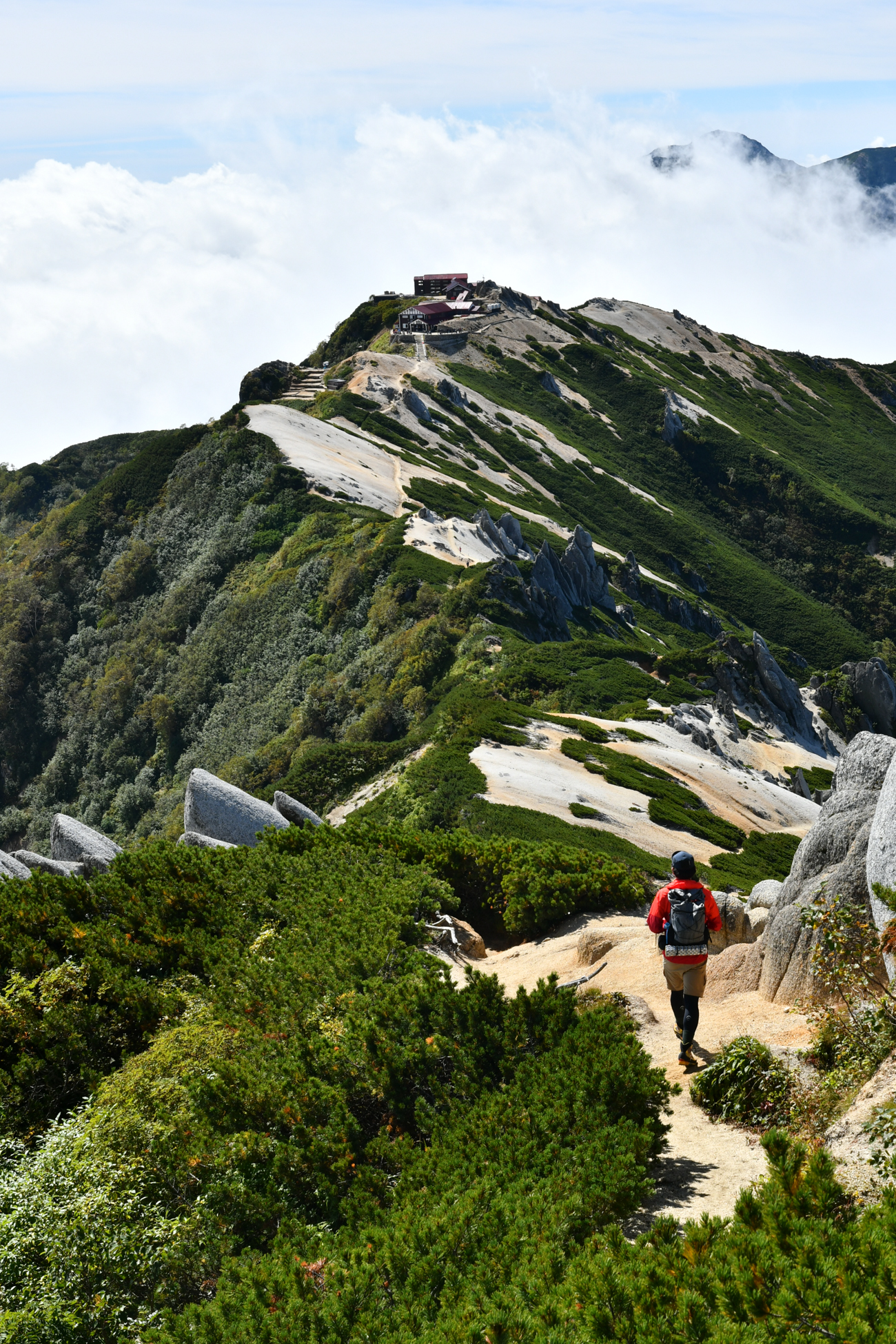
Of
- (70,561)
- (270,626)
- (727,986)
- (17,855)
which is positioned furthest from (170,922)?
(70,561)

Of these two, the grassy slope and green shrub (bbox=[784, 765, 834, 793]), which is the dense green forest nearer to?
green shrub (bbox=[784, 765, 834, 793])

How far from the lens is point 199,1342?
812 centimetres

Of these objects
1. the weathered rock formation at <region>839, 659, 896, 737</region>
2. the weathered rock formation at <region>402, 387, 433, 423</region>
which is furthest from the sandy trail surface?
the weathered rock formation at <region>402, 387, 433, 423</region>

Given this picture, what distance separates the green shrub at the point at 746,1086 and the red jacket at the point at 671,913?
1199 mm

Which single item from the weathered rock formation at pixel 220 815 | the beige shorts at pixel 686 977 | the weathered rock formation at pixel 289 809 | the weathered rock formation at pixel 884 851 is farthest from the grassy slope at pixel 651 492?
the beige shorts at pixel 686 977

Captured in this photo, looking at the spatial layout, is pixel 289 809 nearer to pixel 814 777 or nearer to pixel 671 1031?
pixel 671 1031

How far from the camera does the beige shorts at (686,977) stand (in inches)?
471

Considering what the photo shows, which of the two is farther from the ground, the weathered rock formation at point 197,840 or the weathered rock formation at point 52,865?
the weathered rock formation at point 197,840

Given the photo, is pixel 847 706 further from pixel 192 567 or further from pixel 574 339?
pixel 574 339

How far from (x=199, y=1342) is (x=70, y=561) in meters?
86.9

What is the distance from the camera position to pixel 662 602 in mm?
105625

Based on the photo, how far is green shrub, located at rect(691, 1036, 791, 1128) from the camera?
10.1m

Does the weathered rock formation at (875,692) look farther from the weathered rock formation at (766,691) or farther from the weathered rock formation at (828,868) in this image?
the weathered rock formation at (828,868)

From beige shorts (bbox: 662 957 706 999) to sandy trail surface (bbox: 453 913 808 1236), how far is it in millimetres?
936
